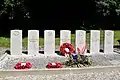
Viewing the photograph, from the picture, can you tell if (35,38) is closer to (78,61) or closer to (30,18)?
(78,61)

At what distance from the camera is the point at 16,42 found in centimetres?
1237

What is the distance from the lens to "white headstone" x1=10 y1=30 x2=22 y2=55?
12.3 metres

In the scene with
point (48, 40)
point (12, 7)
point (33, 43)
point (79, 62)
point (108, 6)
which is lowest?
point (79, 62)

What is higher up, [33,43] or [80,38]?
[80,38]

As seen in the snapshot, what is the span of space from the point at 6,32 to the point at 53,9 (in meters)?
3.91

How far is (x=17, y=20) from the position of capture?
24.3 m

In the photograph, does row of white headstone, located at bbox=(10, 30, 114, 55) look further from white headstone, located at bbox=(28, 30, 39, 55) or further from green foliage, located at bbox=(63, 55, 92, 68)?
green foliage, located at bbox=(63, 55, 92, 68)

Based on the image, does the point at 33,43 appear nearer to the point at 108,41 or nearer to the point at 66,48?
the point at 66,48

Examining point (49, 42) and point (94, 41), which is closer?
point (49, 42)

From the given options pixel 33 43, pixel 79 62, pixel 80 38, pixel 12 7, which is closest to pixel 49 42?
pixel 33 43

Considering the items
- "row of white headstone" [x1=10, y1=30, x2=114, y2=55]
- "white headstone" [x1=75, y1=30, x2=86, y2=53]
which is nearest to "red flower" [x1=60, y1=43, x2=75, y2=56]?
"row of white headstone" [x1=10, y1=30, x2=114, y2=55]

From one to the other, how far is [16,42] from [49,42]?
1.27 metres

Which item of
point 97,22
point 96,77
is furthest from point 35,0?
point 96,77

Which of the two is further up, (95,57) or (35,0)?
(35,0)
